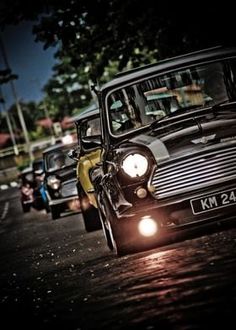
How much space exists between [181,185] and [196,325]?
2427 millimetres

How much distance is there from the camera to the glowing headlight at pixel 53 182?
16.2 m

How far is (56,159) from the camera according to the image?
1703 centimetres

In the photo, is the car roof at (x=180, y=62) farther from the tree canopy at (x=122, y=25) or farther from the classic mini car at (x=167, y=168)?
the tree canopy at (x=122, y=25)

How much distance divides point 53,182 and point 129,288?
10.5 metres

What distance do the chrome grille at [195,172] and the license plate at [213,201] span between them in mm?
115

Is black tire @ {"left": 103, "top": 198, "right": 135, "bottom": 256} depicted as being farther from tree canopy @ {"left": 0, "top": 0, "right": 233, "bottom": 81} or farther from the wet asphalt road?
tree canopy @ {"left": 0, "top": 0, "right": 233, "bottom": 81}

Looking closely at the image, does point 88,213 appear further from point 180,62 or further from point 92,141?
point 180,62

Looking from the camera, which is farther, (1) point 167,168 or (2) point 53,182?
(2) point 53,182

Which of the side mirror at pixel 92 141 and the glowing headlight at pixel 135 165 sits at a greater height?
the side mirror at pixel 92 141

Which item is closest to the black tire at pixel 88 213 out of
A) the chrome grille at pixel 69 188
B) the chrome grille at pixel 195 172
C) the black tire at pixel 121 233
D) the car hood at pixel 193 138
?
Result: the black tire at pixel 121 233

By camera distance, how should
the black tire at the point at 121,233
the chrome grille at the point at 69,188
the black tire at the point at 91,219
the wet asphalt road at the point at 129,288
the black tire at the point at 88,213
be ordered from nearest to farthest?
the wet asphalt road at the point at 129,288, the black tire at the point at 121,233, the black tire at the point at 88,213, the black tire at the point at 91,219, the chrome grille at the point at 69,188

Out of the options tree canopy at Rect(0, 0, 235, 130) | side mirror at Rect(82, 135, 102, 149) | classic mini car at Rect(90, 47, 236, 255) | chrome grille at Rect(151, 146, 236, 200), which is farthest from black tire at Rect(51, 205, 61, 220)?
chrome grille at Rect(151, 146, 236, 200)

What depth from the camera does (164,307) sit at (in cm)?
486

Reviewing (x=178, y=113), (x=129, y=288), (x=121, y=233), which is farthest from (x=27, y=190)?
(x=129, y=288)
